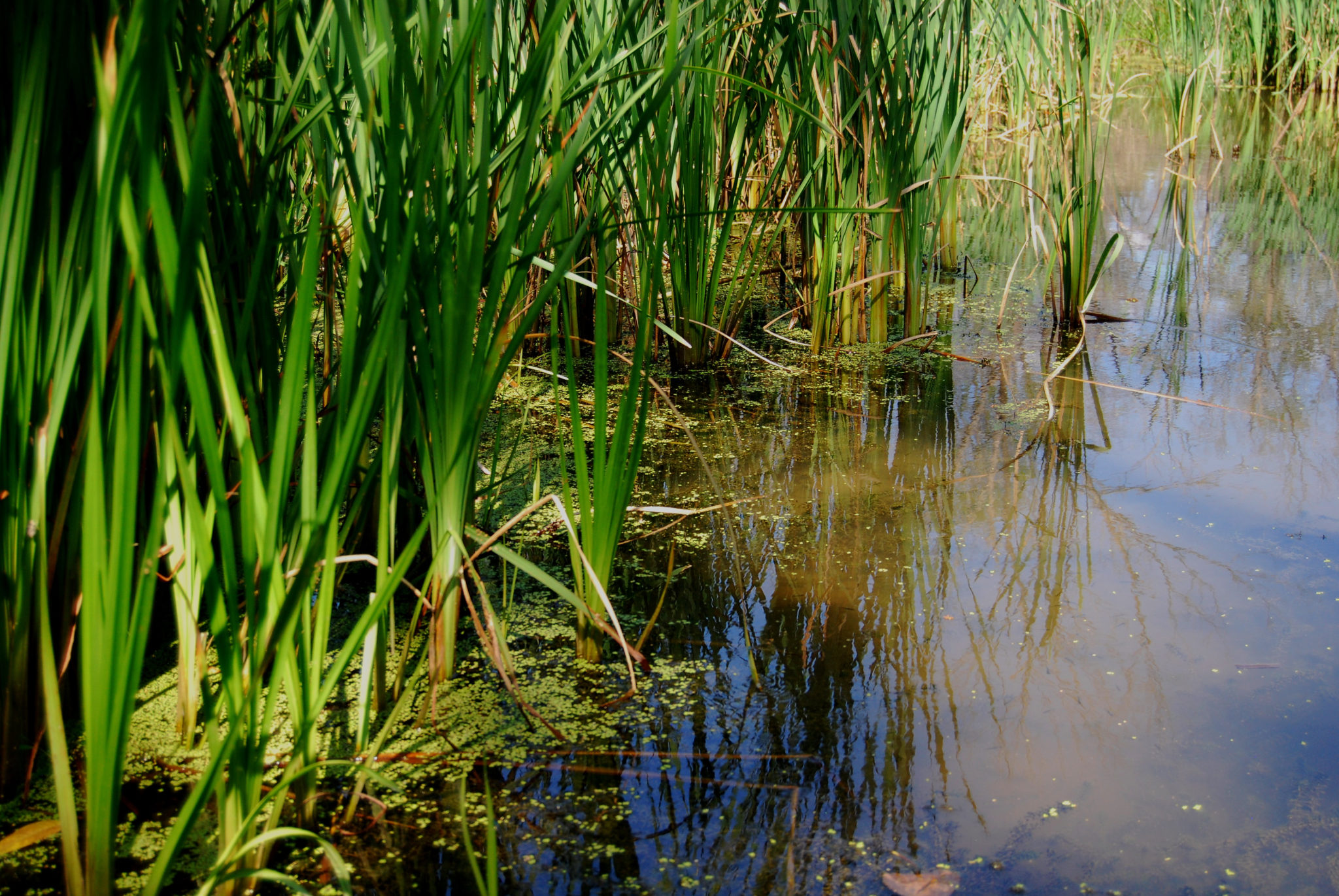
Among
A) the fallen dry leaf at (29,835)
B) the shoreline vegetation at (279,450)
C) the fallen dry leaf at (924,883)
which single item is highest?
the shoreline vegetation at (279,450)

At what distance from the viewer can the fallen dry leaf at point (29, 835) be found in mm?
829

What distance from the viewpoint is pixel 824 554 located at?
1423mm

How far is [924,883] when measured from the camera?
0.84m

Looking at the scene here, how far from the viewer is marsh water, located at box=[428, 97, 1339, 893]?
2.90 ft

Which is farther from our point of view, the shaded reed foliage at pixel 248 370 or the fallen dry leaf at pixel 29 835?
the fallen dry leaf at pixel 29 835

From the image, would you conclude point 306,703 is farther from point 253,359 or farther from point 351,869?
point 253,359

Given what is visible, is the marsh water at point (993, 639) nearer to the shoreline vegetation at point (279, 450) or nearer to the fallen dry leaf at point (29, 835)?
the shoreline vegetation at point (279, 450)

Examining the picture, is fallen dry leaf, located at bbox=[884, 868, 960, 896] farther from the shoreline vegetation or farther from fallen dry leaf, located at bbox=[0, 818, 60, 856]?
fallen dry leaf, located at bbox=[0, 818, 60, 856]

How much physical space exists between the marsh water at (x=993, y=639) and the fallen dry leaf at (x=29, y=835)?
394mm

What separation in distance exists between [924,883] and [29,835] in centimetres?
75

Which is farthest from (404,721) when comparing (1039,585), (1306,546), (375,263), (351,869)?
(1306,546)

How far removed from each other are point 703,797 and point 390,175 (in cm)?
61

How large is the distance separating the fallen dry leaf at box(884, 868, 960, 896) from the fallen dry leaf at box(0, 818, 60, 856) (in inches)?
27.4

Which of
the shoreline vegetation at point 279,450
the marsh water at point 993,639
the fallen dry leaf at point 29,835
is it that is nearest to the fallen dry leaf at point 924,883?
the marsh water at point 993,639
